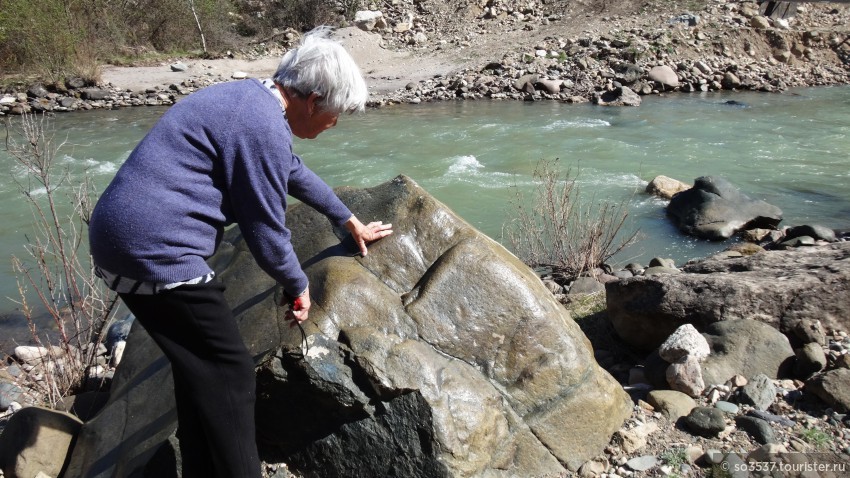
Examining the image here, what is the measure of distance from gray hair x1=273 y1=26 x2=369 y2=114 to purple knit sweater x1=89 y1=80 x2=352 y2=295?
0.34ft

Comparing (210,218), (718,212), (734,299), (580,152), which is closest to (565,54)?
(580,152)

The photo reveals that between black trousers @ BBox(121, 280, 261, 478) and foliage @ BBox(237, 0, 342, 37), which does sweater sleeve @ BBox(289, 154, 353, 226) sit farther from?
foliage @ BBox(237, 0, 342, 37)

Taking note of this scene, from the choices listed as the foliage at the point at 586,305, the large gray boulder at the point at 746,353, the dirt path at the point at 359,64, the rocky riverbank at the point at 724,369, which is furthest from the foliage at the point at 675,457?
the dirt path at the point at 359,64

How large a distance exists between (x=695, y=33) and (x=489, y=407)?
20468 mm

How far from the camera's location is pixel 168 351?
7.77 feet

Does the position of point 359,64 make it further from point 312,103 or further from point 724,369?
point 312,103

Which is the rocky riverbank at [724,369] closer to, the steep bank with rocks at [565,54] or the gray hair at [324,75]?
the gray hair at [324,75]

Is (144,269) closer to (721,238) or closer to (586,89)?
(721,238)

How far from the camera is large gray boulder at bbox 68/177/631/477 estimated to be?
2.78 meters

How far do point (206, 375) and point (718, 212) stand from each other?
7400 millimetres

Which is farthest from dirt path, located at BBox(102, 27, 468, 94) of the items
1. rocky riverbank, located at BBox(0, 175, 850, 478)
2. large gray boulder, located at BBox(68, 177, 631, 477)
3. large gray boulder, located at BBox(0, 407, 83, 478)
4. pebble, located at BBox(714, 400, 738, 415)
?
pebble, located at BBox(714, 400, 738, 415)

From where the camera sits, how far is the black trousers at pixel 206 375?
230 centimetres

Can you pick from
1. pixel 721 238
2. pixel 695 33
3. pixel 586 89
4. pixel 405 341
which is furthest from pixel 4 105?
pixel 695 33

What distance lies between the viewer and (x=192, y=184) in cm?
220
